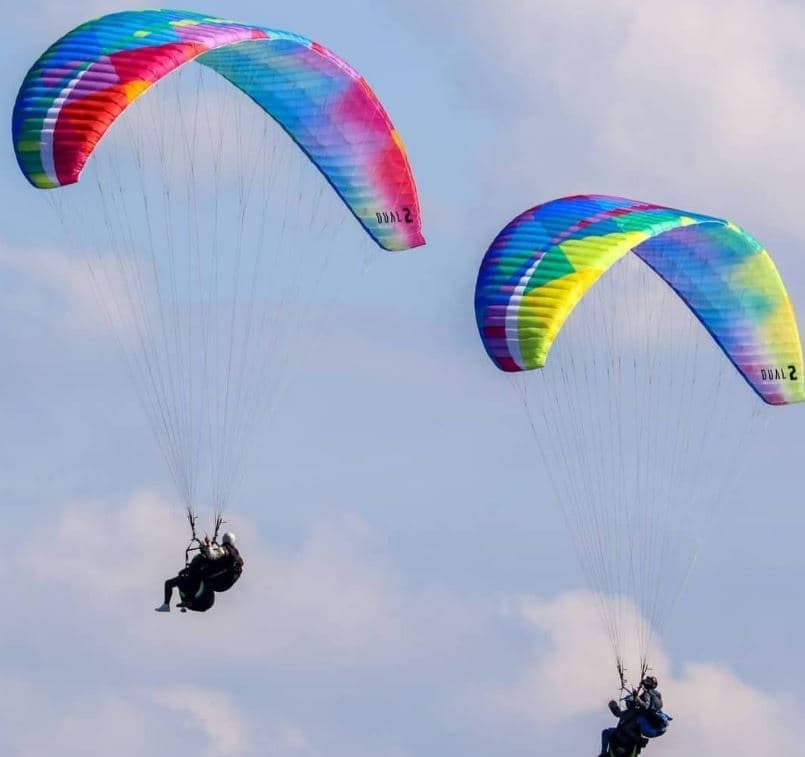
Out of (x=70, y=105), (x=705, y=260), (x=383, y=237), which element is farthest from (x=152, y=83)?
(x=705, y=260)

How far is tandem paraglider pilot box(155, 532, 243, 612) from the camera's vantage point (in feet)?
236

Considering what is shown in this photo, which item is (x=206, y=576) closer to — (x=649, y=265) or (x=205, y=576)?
(x=205, y=576)

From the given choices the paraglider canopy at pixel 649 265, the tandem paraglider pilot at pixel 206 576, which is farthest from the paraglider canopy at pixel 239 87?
the tandem paraglider pilot at pixel 206 576

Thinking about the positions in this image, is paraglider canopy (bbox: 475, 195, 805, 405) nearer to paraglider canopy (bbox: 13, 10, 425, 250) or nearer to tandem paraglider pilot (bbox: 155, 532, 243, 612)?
paraglider canopy (bbox: 13, 10, 425, 250)

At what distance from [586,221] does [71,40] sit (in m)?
9.00

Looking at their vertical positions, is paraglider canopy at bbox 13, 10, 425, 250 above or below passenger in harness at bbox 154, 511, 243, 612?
above

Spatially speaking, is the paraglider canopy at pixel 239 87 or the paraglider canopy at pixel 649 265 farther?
the paraglider canopy at pixel 649 265

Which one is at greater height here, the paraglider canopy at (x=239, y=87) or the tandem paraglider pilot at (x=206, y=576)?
the paraglider canopy at (x=239, y=87)

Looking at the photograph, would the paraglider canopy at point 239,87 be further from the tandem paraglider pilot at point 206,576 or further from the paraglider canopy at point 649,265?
the tandem paraglider pilot at point 206,576

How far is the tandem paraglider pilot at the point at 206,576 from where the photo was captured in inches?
2832

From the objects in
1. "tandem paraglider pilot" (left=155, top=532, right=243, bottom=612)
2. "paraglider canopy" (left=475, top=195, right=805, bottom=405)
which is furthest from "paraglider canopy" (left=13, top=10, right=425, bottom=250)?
"tandem paraglider pilot" (left=155, top=532, right=243, bottom=612)

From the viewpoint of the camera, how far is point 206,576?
7194 cm

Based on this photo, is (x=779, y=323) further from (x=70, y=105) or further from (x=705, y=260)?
(x=70, y=105)

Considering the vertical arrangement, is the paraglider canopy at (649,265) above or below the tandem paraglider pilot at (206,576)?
above
